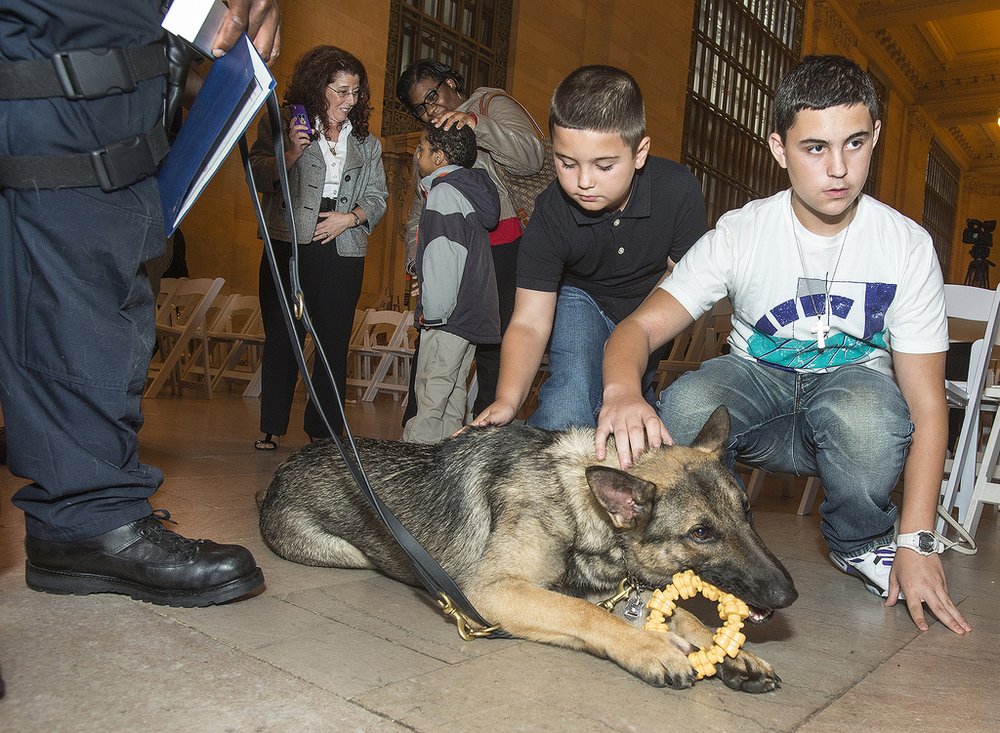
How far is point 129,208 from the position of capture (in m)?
2.06

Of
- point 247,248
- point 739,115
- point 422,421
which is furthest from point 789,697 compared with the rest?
point 739,115

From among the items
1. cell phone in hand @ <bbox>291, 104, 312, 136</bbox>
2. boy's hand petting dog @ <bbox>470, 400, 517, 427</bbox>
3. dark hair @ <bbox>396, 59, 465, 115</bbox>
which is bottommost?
boy's hand petting dog @ <bbox>470, 400, 517, 427</bbox>

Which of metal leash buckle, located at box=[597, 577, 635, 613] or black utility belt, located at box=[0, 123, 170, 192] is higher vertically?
black utility belt, located at box=[0, 123, 170, 192]

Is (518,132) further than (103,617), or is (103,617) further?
(518,132)

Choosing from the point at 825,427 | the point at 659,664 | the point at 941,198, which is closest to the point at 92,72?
the point at 659,664

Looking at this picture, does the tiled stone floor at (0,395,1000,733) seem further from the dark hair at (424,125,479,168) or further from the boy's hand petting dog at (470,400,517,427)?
the dark hair at (424,125,479,168)

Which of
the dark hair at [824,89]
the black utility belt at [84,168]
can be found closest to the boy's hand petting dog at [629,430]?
the dark hair at [824,89]

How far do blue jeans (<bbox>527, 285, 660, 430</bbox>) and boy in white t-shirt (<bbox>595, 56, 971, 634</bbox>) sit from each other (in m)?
0.37

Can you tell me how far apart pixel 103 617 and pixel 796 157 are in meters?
2.28

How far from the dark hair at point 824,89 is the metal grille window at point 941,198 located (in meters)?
32.9

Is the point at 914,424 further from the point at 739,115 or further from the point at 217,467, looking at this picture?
the point at 739,115

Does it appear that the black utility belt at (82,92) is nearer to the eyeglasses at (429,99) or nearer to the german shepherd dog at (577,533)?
the german shepherd dog at (577,533)

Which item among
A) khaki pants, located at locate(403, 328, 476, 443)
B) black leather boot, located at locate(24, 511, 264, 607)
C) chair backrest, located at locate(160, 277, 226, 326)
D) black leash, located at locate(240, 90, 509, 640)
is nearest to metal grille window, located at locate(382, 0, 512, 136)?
chair backrest, located at locate(160, 277, 226, 326)

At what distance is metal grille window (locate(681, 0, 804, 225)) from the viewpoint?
20.0 m
